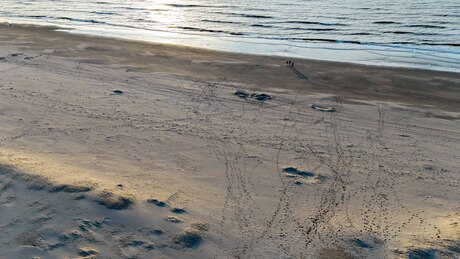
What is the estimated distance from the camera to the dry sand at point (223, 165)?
18.1 feet

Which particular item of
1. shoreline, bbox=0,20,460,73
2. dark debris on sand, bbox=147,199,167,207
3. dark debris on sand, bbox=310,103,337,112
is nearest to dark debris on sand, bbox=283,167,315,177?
dark debris on sand, bbox=147,199,167,207

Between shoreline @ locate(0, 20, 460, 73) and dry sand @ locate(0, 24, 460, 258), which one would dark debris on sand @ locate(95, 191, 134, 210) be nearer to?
dry sand @ locate(0, 24, 460, 258)

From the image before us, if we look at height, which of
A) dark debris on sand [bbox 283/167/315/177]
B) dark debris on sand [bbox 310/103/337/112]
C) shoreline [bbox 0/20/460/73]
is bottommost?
dark debris on sand [bbox 283/167/315/177]

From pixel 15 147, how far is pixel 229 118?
4.12 meters

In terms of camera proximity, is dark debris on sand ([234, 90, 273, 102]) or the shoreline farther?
the shoreline

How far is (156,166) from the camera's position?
738 centimetres

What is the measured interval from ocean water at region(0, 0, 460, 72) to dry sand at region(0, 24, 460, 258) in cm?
509

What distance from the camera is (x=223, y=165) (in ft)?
24.8

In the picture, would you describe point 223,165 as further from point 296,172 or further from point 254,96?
point 254,96

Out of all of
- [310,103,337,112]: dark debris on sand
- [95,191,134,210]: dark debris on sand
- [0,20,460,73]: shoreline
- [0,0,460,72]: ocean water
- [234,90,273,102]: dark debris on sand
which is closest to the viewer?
[95,191,134,210]: dark debris on sand

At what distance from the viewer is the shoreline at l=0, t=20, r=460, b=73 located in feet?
53.9

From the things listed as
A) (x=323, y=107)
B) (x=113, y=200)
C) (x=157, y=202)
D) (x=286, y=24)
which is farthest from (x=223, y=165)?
(x=286, y=24)

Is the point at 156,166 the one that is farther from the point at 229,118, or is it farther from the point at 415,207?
the point at 415,207

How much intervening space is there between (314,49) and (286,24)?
20.4 ft
